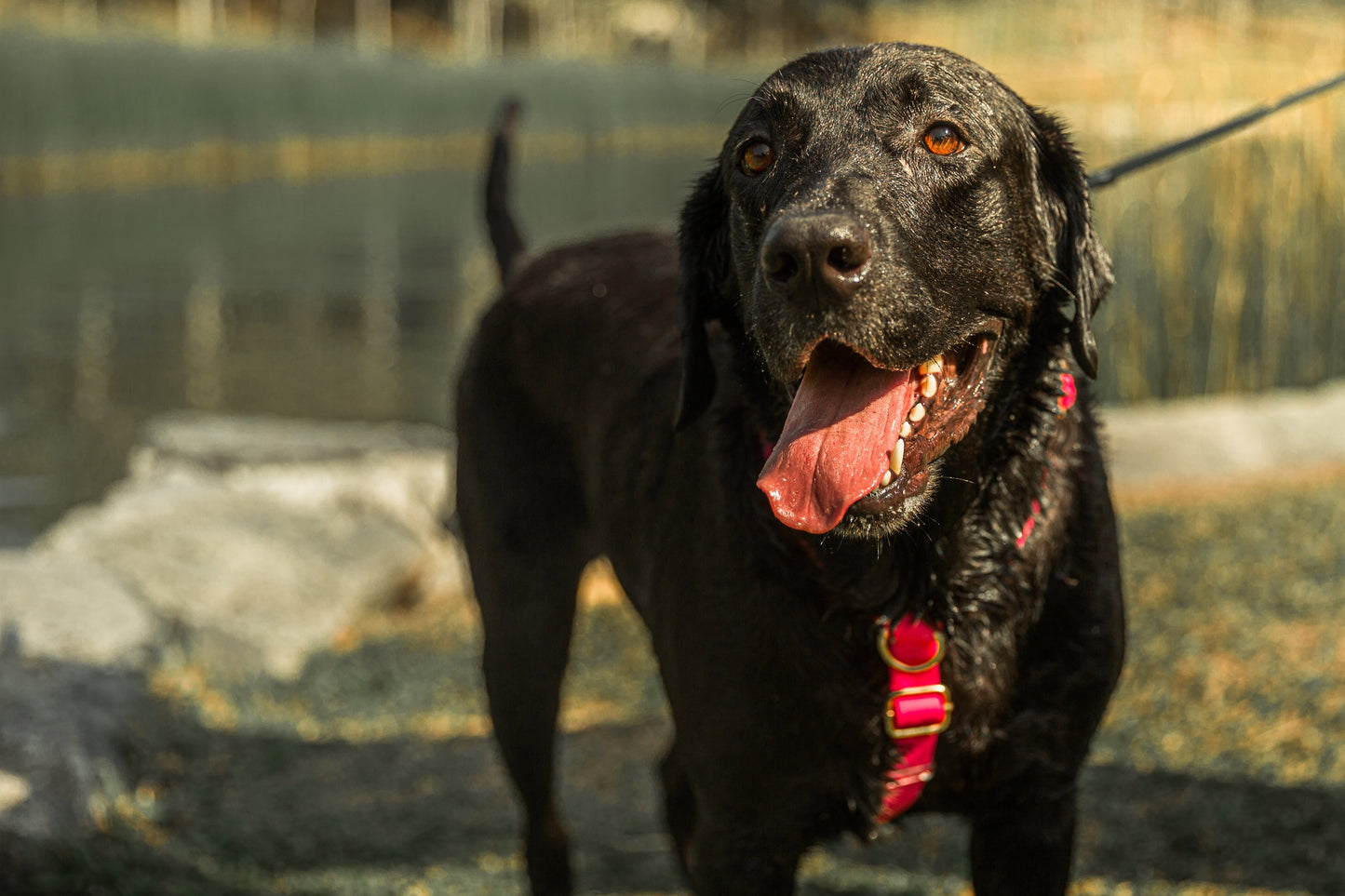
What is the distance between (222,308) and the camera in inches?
512

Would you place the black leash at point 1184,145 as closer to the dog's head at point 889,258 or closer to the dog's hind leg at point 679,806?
the dog's head at point 889,258

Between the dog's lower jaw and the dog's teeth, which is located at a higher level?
the dog's teeth

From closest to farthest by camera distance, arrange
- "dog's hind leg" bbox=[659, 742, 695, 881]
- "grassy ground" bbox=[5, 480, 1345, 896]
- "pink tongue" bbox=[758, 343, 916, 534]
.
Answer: "pink tongue" bbox=[758, 343, 916, 534] → "dog's hind leg" bbox=[659, 742, 695, 881] → "grassy ground" bbox=[5, 480, 1345, 896]

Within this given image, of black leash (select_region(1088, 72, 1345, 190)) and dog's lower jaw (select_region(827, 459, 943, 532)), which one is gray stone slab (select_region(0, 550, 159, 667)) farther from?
black leash (select_region(1088, 72, 1345, 190))

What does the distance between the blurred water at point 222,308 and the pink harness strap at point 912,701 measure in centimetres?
569

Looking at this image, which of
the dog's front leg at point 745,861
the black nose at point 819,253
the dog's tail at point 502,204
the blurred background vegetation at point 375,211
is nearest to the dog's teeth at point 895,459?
the black nose at point 819,253

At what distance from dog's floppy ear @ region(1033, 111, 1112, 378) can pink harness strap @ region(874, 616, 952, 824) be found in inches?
20.5

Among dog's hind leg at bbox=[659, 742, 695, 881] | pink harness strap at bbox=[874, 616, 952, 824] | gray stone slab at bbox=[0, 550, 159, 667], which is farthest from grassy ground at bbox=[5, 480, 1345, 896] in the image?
pink harness strap at bbox=[874, 616, 952, 824]

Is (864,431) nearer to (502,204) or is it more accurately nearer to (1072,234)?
(1072,234)

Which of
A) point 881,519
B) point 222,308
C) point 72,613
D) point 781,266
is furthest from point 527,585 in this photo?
point 222,308

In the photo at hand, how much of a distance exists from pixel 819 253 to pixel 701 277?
58cm

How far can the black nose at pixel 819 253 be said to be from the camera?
184 centimetres

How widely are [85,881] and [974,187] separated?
2.64m

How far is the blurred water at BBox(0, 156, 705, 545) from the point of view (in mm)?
8977
